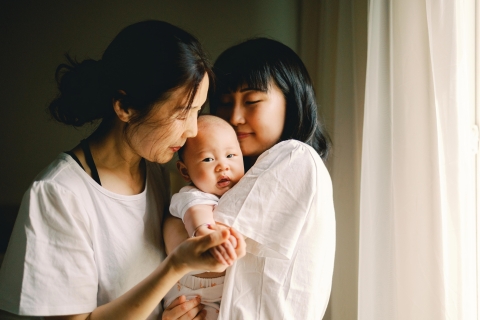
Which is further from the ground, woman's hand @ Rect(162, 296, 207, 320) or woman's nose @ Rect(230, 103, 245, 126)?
woman's nose @ Rect(230, 103, 245, 126)

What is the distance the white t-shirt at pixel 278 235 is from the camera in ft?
3.33

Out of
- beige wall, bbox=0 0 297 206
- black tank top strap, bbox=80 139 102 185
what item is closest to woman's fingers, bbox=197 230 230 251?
black tank top strap, bbox=80 139 102 185

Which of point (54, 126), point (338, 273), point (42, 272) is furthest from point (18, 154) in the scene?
point (338, 273)

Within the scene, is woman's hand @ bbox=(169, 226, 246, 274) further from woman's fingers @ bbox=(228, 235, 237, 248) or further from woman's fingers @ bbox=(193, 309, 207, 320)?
woman's fingers @ bbox=(193, 309, 207, 320)

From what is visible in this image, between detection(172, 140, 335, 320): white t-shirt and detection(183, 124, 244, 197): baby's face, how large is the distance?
111mm

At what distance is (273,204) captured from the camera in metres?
1.04

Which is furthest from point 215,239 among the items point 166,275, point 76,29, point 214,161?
point 76,29

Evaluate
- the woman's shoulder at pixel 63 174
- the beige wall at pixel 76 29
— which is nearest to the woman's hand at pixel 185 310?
the woman's shoulder at pixel 63 174

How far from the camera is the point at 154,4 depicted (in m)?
2.24

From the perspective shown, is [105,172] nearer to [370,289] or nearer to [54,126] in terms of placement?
[370,289]

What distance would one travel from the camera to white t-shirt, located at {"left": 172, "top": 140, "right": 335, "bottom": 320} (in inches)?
40.0

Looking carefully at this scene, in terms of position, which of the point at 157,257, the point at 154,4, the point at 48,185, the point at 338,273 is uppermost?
the point at 154,4

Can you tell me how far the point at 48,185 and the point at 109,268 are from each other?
264mm

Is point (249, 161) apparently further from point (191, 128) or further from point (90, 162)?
point (90, 162)
